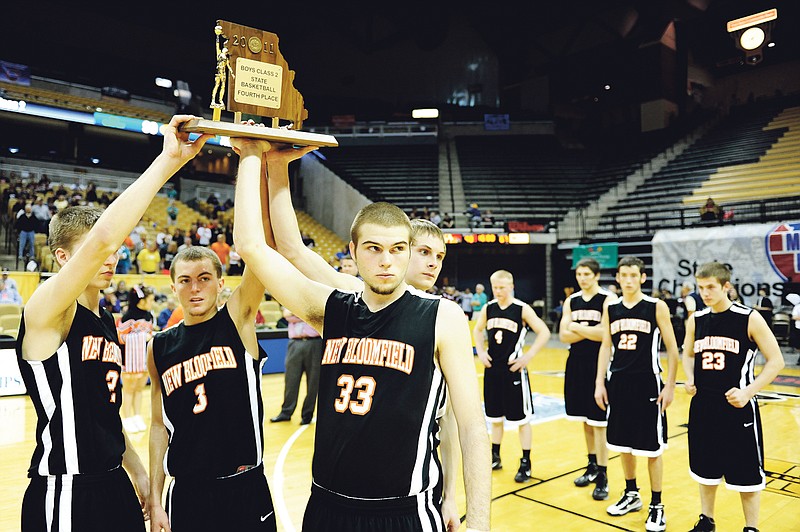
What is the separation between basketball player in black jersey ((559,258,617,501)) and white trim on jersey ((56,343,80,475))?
163 inches

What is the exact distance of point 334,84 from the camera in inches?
1122

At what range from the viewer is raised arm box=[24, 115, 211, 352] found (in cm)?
185

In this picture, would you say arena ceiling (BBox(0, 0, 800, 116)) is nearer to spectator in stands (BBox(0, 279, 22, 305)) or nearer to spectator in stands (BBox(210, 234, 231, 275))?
spectator in stands (BBox(210, 234, 231, 275))

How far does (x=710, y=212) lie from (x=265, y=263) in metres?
17.4

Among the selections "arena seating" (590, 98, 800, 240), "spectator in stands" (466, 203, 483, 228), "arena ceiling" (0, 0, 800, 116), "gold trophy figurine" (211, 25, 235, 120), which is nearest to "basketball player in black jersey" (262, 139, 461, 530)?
"gold trophy figurine" (211, 25, 235, 120)

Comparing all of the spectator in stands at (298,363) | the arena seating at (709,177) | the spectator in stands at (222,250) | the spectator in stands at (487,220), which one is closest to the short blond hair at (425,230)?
the spectator in stands at (298,363)

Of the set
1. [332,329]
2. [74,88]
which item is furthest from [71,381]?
[74,88]

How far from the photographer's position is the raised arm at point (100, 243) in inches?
72.7

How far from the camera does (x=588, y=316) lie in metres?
5.55

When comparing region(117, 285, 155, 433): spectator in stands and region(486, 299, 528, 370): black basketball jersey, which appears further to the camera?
region(117, 285, 155, 433): spectator in stands

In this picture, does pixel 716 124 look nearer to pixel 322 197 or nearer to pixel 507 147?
pixel 507 147

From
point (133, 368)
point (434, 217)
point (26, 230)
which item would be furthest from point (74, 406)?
point (434, 217)

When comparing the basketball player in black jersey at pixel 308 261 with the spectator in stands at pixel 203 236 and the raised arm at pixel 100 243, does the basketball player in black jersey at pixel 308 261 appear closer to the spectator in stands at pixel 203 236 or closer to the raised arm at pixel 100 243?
the raised arm at pixel 100 243

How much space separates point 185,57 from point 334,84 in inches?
278
